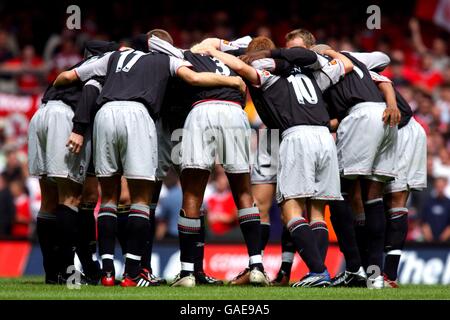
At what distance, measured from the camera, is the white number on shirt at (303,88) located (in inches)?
359

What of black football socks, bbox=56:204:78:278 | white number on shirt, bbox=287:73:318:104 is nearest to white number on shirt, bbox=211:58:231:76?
white number on shirt, bbox=287:73:318:104

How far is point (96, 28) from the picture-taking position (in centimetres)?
2050

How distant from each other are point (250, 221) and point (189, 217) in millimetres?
540

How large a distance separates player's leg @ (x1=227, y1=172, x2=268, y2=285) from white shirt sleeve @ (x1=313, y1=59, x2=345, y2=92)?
3.67 feet

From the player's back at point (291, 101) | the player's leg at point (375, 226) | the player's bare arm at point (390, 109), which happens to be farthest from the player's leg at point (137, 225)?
the player's bare arm at point (390, 109)

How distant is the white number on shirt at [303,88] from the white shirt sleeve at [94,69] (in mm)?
1654

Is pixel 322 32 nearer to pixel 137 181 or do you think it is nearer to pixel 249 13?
pixel 249 13

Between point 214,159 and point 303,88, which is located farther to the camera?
point 303,88

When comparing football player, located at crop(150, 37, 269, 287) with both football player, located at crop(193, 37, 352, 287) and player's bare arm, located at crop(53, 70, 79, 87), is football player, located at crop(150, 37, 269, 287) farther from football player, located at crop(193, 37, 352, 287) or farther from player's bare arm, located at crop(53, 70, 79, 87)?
player's bare arm, located at crop(53, 70, 79, 87)

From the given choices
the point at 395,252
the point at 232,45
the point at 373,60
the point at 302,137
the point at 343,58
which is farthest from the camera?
the point at 232,45

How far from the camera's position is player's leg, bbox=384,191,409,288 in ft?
31.4

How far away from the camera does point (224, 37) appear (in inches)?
776

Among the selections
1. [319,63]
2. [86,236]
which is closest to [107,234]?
[86,236]

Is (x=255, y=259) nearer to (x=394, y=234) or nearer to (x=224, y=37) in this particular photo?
(x=394, y=234)
